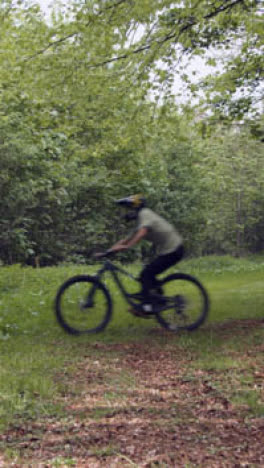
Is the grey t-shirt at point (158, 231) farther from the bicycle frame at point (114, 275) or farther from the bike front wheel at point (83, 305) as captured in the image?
the bike front wheel at point (83, 305)

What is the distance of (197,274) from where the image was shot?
61.1 ft

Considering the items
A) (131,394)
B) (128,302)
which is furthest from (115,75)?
(131,394)

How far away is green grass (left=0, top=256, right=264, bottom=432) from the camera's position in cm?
504

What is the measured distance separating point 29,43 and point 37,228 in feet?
39.9

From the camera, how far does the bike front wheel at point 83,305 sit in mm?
7777

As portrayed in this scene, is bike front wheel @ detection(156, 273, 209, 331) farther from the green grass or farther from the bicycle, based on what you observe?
the green grass

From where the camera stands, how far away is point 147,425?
14.0 ft

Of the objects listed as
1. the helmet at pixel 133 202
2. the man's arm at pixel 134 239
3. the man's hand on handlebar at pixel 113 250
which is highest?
the helmet at pixel 133 202

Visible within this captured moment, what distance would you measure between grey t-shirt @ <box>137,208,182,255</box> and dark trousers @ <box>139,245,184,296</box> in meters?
0.07

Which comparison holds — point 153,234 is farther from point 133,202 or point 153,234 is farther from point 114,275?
point 114,275

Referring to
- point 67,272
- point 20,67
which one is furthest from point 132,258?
point 20,67

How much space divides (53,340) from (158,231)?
2.21 meters

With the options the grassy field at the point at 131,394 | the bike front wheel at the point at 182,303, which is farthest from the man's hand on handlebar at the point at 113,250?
the grassy field at the point at 131,394

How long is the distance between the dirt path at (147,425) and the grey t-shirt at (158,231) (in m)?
1.99
